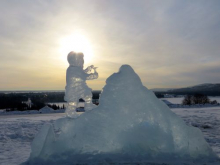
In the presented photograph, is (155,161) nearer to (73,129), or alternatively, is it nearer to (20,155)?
(73,129)

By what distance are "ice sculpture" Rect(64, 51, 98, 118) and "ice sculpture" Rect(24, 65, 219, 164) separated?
1.68 meters

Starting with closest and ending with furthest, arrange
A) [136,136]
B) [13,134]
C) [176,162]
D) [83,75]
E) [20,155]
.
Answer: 1. [176,162]
2. [136,136]
3. [20,155]
4. [83,75]
5. [13,134]

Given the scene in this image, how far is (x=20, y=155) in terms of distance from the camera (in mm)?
6191

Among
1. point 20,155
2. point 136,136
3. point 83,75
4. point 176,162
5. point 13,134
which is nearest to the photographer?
point 176,162

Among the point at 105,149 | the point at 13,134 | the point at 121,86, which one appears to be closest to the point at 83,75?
the point at 121,86

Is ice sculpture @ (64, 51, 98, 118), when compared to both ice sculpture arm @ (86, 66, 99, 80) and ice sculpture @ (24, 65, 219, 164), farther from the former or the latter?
ice sculpture @ (24, 65, 219, 164)

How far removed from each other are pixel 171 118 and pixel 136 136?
0.97m

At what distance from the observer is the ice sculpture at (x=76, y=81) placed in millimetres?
7039

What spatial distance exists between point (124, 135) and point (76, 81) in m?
2.55

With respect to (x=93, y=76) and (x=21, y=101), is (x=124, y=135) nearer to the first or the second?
(x=93, y=76)

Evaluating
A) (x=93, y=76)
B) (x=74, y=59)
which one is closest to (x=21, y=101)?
(x=74, y=59)

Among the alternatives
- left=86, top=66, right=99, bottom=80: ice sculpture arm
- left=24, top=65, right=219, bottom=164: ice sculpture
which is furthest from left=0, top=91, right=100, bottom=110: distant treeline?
left=24, top=65, right=219, bottom=164: ice sculpture

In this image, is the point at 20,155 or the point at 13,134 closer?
the point at 20,155

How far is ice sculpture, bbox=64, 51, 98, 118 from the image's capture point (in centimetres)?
704
